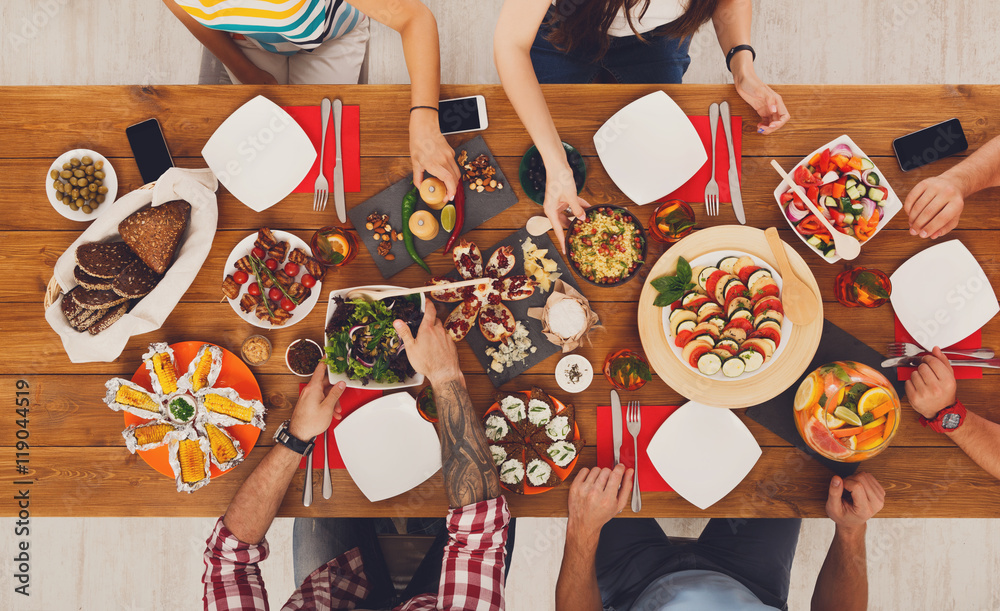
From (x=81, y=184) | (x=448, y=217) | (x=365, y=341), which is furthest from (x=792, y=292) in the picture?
(x=81, y=184)

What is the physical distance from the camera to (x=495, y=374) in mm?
1606

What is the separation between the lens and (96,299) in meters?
1.43

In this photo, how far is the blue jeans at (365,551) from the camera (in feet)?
6.64

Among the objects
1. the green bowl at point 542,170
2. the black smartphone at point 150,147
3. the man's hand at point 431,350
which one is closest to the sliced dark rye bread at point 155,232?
the black smartphone at point 150,147

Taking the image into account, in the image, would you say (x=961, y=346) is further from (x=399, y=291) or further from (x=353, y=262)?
(x=353, y=262)

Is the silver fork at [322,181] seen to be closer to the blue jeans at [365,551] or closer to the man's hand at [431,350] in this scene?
the man's hand at [431,350]

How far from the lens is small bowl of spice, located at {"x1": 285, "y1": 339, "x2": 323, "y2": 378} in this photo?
1.58 metres

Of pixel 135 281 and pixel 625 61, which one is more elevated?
pixel 625 61

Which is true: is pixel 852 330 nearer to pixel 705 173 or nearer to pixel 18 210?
pixel 705 173

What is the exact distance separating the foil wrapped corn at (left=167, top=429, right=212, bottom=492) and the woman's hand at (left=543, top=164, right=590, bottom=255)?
4.36 feet

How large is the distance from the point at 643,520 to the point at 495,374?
1.06 metres

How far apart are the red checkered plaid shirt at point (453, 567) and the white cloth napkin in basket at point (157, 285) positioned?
0.69 metres

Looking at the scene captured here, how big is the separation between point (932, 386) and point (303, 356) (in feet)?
6.59

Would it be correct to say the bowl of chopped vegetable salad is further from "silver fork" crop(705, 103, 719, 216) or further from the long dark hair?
the long dark hair
